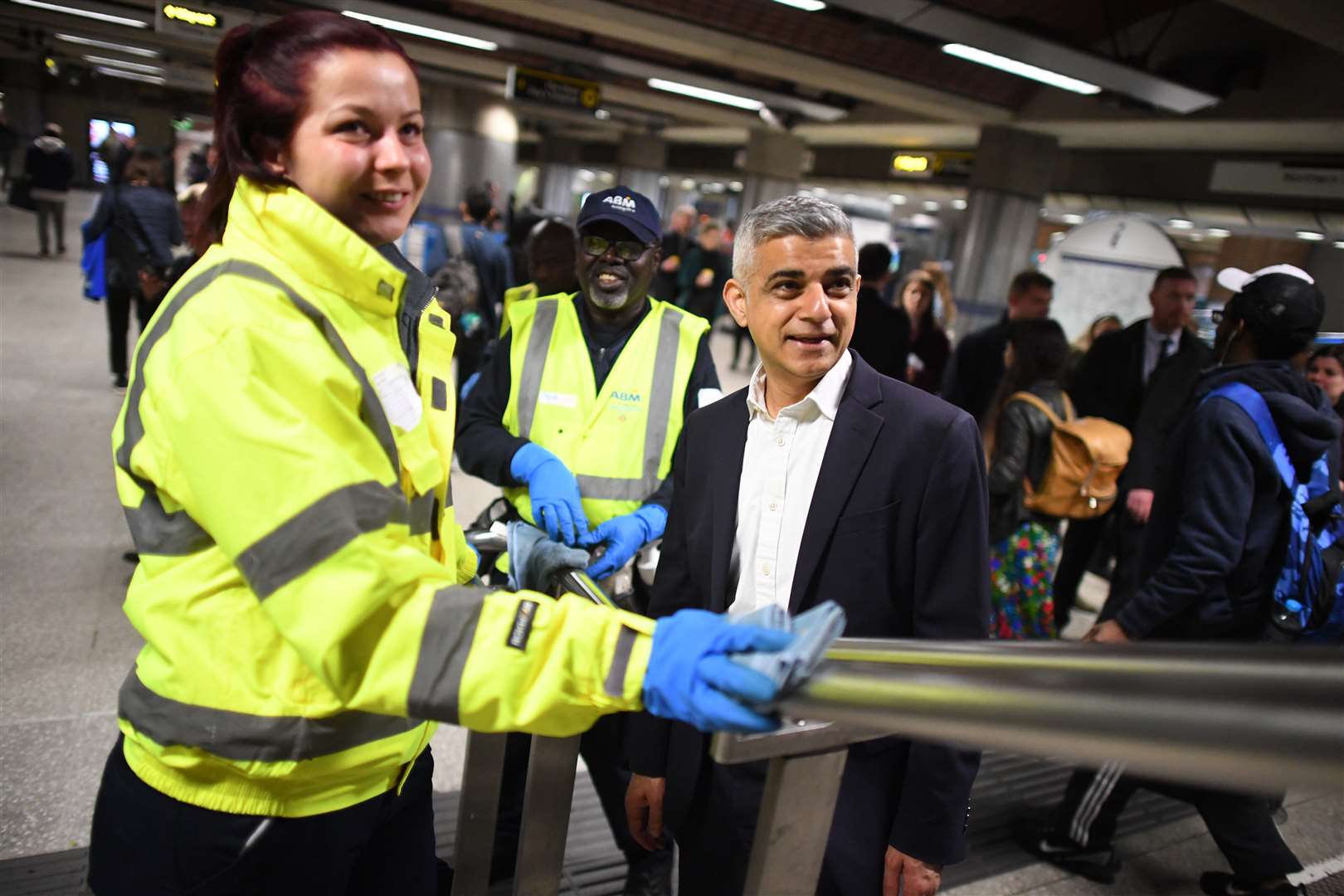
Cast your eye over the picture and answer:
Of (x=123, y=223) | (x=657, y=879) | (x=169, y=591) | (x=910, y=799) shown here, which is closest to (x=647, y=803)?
(x=910, y=799)

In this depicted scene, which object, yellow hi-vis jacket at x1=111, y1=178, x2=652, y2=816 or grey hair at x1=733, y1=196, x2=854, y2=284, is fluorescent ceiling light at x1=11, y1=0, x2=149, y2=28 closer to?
grey hair at x1=733, y1=196, x2=854, y2=284

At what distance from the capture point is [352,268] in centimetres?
104

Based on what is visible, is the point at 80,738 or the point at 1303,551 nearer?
the point at 1303,551

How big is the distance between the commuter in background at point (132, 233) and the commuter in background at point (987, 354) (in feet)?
17.1

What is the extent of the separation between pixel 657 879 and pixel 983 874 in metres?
1.05

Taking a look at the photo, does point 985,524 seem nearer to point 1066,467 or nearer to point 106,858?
point 106,858

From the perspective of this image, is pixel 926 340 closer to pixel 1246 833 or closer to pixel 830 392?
pixel 1246 833

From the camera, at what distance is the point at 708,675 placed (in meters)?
0.83

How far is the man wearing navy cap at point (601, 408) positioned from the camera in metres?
2.21

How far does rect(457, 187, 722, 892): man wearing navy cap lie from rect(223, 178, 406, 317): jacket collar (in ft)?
3.71

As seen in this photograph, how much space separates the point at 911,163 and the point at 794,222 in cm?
1186

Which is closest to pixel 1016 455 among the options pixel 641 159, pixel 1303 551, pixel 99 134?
pixel 1303 551

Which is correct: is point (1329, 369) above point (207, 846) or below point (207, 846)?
above

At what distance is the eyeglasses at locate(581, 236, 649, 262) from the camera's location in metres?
2.40
